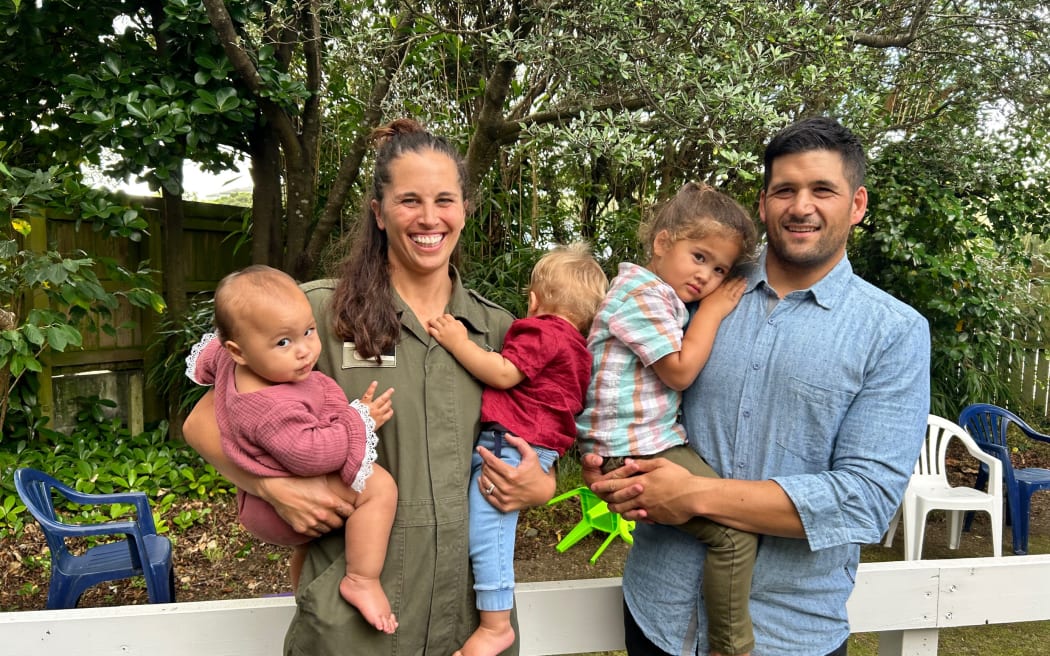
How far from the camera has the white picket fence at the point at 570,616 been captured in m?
1.53

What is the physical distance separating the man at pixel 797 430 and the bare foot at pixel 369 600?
0.51m

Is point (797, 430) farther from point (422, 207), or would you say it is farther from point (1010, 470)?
point (1010, 470)

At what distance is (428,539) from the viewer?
148 cm

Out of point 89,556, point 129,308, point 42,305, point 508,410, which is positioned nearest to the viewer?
point 508,410

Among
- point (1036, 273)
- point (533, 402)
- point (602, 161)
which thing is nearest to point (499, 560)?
point (533, 402)

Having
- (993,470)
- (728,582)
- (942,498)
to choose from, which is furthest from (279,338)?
(993,470)

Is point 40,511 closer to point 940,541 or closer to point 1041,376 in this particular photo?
point 940,541

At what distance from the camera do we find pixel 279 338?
1415 millimetres

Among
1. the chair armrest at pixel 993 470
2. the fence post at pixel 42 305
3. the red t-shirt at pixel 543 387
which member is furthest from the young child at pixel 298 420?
the chair armrest at pixel 993 470

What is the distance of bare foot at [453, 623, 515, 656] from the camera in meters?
1.50

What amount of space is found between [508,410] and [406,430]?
0.24m

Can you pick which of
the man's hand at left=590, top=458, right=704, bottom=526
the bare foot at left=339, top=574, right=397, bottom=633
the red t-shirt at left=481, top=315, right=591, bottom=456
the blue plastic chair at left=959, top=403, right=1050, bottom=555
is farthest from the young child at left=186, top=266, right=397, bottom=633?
the blue plastic chair at left=959, top=403, right=1050, bottom=555

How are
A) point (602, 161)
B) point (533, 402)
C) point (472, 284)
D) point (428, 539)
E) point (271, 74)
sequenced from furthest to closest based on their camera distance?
point (602, 161), point (472, 284), point (271, 74), point (533, 402), point (428, 539)

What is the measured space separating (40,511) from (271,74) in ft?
8.06
